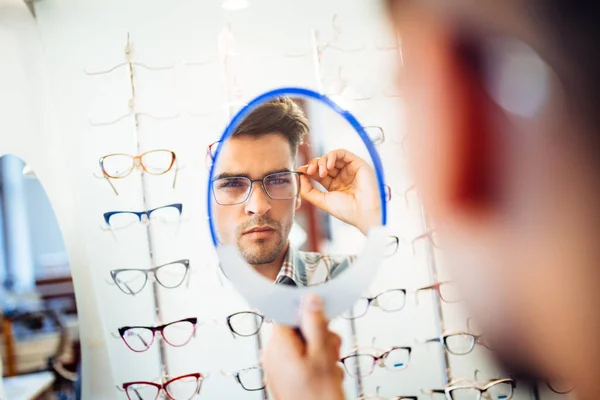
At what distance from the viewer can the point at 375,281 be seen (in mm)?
914

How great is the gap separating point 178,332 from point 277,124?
17.3 inches

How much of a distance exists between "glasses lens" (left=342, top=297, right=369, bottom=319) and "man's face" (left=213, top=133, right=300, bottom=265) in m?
0.18

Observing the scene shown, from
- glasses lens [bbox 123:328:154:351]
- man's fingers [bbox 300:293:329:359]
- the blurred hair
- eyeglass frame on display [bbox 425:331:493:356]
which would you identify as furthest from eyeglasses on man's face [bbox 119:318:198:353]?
the blurred hair

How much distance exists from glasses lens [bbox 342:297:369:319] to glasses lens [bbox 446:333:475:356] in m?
0.19

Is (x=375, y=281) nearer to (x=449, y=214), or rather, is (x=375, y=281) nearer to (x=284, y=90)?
(x=449, y=214)

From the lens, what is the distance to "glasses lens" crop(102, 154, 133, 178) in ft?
3.01

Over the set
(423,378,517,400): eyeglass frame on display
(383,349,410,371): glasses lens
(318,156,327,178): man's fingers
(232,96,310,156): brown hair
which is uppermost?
(232,96,310,156): brown hair

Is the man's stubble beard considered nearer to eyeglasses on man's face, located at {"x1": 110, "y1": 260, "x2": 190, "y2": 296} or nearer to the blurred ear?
eyeglasses on man's face, located at {"x1": 110, "y1": 260, "x2": 190, "y2": 296}

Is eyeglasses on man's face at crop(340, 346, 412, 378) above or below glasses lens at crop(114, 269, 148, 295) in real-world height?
below

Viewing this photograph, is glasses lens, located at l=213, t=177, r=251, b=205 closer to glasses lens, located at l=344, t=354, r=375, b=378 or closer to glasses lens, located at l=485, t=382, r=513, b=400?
glasses lens, located at l=344, t=354, r=375, b=378

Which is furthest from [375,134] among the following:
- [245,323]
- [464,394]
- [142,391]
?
[142,391]

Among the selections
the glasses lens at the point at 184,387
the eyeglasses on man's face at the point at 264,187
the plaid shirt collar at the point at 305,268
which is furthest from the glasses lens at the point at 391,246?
the glasses lens at the point at 184,387

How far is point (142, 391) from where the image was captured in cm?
91

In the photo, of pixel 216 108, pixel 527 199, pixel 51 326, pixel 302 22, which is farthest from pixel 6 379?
pixel 527 199
